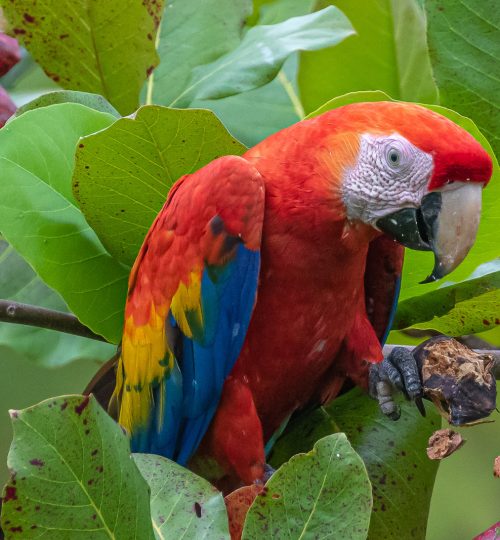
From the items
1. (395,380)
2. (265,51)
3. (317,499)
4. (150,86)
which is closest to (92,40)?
(150,86)

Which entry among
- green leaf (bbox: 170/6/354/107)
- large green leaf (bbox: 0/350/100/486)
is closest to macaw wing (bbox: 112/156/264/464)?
green leaf (bbox: 170/6/354/107)

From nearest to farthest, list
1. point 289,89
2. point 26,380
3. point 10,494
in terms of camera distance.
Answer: point 10,494 < point 289,89 < point 26,380

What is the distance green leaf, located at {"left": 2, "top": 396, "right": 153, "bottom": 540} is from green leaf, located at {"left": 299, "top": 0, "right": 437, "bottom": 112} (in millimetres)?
637

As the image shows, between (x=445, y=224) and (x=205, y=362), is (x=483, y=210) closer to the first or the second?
(x=445, y=224)

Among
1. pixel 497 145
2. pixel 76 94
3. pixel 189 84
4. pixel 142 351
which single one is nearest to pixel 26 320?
pixel 142 351

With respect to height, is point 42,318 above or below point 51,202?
below

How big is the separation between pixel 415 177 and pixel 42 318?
1.47 feet

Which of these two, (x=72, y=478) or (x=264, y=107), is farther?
(x=264, y=107)

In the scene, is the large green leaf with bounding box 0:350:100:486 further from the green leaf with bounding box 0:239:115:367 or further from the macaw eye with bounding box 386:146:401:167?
the macaw eye with bounding box 386:146:401:167

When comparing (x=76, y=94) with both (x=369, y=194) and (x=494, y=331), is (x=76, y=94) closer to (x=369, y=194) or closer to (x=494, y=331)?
(x=369, y=194)

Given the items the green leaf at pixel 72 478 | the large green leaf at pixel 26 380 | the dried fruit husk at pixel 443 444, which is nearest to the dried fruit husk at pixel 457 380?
the dried fruit husk at pixel 443 444

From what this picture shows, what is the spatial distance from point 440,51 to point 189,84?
322 millimetres

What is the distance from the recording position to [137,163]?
0.95m

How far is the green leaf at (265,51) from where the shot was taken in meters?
1.03
